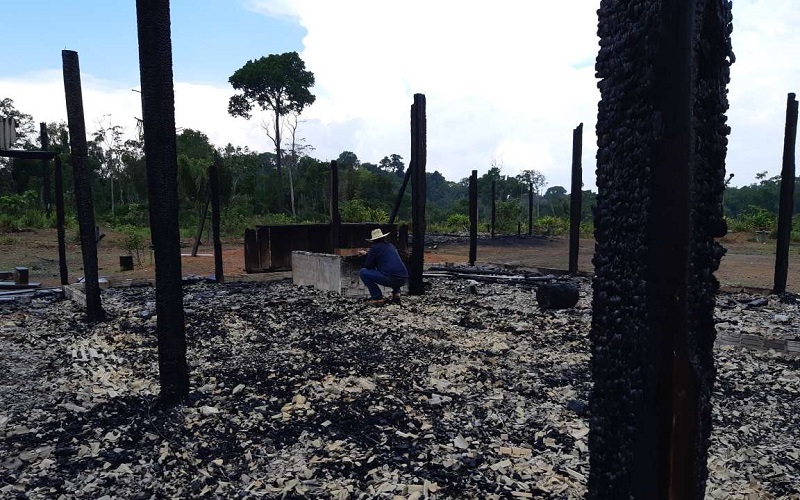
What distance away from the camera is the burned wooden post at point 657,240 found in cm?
156

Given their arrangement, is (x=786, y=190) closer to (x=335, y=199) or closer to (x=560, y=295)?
(x=560, y=295)

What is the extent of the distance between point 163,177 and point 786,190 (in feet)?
30.9

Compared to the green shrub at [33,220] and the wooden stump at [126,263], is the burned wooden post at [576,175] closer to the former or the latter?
the wooden stump at [126,263]

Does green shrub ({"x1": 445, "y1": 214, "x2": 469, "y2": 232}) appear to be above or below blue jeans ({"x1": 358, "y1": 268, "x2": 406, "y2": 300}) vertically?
above

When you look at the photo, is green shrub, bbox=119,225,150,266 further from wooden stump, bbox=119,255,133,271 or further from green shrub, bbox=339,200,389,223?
green shrub, bbox=339,200,389,223

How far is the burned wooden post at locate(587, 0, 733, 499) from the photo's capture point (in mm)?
1557

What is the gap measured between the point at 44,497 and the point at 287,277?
9.65m

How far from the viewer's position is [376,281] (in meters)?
9.45

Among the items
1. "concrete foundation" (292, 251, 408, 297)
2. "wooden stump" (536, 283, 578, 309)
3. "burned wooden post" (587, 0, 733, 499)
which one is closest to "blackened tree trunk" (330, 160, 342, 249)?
"concrete foundation" (292, 251, 408, 297)

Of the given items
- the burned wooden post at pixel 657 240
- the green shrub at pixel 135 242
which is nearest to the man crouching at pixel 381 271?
the burned wooden post at pixel 657 240

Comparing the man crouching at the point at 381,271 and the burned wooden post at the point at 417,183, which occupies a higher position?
the burned wooden post at the point at 417,183

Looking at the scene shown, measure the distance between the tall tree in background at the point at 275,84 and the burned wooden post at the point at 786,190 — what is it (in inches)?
1327

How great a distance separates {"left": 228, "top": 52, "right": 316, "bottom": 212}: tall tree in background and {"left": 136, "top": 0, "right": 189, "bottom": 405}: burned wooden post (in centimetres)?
3471

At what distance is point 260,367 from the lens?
5.76m
